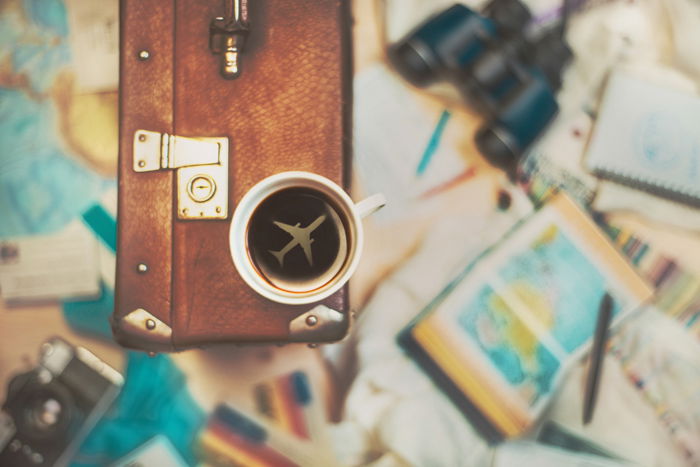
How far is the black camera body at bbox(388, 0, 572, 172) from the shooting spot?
0.76 meters

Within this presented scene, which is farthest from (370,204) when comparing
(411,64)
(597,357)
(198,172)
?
(597,357)

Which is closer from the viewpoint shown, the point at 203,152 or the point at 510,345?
the point at 203,152

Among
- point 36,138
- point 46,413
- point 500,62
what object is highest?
point 500,62

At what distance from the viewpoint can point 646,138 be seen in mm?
820

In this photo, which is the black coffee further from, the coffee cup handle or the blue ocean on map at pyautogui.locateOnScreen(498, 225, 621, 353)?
the blue ocean on map at pyautogui.locateOnScreen(498, 225, 621, 353)

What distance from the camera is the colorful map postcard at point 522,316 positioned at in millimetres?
796

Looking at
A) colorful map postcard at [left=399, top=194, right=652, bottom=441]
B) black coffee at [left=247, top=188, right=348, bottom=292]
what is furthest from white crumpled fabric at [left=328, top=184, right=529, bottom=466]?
black coffee at [left=247, top=188, right=348, bottom=292]

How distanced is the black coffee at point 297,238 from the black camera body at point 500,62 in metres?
0.31

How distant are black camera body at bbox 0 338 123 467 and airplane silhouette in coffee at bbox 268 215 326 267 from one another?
0.37 m

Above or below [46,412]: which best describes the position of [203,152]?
above

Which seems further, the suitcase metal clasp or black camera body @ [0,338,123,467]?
black camera body @ [0,338,123,467]

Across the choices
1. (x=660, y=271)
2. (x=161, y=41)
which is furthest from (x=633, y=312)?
(x=161, y=41)

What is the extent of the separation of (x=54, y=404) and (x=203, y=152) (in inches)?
16.4

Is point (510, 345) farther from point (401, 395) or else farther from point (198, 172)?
point (198, 172)
